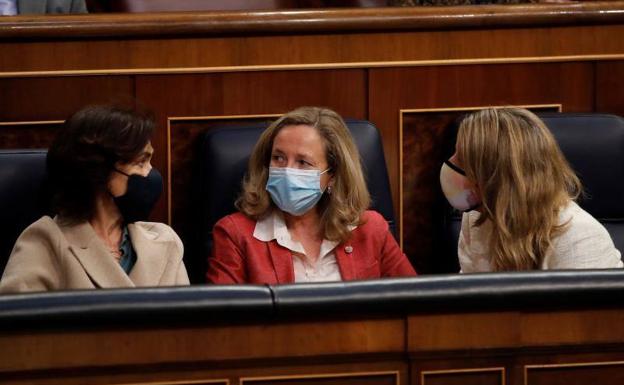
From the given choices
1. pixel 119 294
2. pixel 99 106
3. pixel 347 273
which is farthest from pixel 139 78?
pixel 119 294

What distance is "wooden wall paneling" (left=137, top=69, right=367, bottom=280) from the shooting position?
2.62 meters

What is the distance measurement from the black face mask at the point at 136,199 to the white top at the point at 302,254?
0.78 feet

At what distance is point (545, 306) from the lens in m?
1.68

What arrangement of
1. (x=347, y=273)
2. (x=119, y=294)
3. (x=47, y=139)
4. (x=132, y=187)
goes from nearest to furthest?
(x=119, y=294) → (x=132, y=187) → (x=347, y=273) → (x=47, y=139)

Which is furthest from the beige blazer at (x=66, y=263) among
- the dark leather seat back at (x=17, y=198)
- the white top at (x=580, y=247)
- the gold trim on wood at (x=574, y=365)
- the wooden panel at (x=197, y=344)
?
the gold trim on wood at (x=574, y=365)

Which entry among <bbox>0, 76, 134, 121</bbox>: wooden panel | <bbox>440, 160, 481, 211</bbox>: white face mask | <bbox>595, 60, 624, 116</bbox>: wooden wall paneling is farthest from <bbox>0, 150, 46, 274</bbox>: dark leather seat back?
<bbox>595, 60, 624, 116</bbox>: wooden wall paneling

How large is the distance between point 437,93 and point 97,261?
0.92 metres

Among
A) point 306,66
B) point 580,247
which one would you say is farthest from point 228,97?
point 580,247

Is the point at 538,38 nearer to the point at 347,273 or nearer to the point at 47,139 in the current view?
the point at 347,273

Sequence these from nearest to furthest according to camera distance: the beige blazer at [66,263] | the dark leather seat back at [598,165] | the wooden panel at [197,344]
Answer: the wooden panel at [197,344] < the beige blazer at [66,263] < the dark leather seat back at [598,165]

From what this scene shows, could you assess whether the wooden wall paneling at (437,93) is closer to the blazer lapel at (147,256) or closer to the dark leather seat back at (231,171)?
the dark leather seat back at (231,171)

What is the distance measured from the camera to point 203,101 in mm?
2637

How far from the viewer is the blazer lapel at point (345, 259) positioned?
234 cm

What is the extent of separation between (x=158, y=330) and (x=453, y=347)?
0.39m
